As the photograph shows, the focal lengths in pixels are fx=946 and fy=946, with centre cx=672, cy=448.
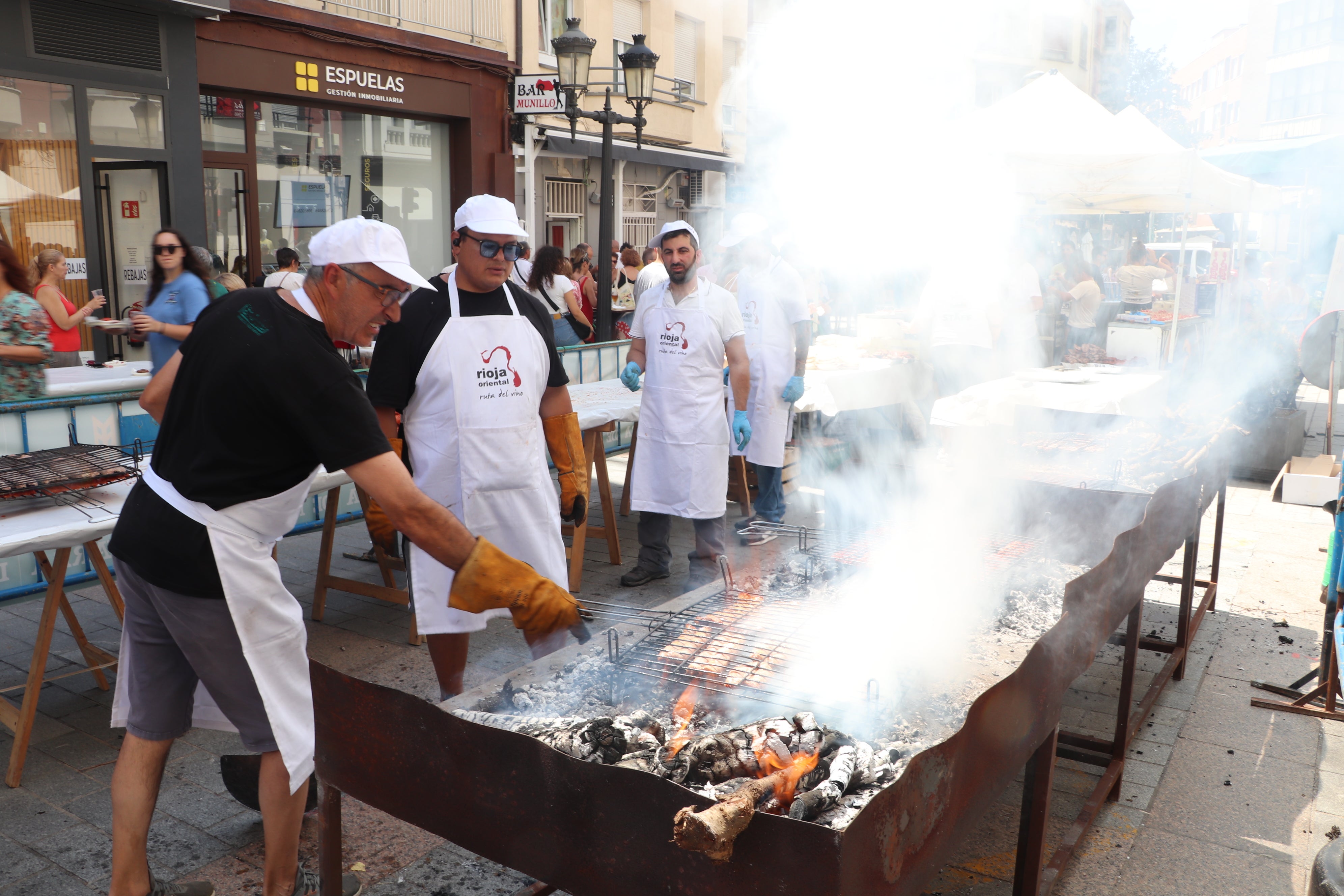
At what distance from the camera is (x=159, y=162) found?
9305 mm

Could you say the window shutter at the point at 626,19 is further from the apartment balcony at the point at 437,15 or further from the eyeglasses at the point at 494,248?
the eyeglasses at the point at 494,248

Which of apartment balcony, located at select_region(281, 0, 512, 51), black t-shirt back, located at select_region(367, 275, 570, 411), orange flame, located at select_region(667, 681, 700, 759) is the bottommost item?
orange flame, located at select_region(667, 681, 700, 759)

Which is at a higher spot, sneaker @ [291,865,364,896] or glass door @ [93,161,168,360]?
glass door @ [93,161,168,360]

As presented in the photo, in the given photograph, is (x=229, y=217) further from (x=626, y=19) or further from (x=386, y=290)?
(x=386, y=290)

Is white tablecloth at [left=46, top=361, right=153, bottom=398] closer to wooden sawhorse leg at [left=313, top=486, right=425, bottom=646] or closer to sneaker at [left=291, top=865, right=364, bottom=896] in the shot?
wooden sawhorse leg at [left=313, top=486, right=425, bottom=646]

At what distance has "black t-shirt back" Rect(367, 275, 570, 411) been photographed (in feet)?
10.3

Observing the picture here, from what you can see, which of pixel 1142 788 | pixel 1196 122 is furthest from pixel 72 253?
pixel 1196 122

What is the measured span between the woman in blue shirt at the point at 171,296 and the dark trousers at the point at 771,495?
139 inches

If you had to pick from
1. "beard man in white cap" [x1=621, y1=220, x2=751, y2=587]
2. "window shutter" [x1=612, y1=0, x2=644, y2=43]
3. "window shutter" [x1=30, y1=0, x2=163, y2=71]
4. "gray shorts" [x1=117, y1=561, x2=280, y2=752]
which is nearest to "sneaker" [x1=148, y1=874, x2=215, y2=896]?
"gray shorts" [x1=117, y1=561, x2=280, y2=752]

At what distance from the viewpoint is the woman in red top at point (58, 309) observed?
7.43 meters

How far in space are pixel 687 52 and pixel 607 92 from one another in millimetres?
9732

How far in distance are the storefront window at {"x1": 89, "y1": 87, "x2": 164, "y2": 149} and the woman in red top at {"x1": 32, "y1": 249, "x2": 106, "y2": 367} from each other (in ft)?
5.41

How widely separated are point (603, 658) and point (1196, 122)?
1175cm

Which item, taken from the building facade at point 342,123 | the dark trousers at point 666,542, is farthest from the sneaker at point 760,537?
the building facade at point 342,123
